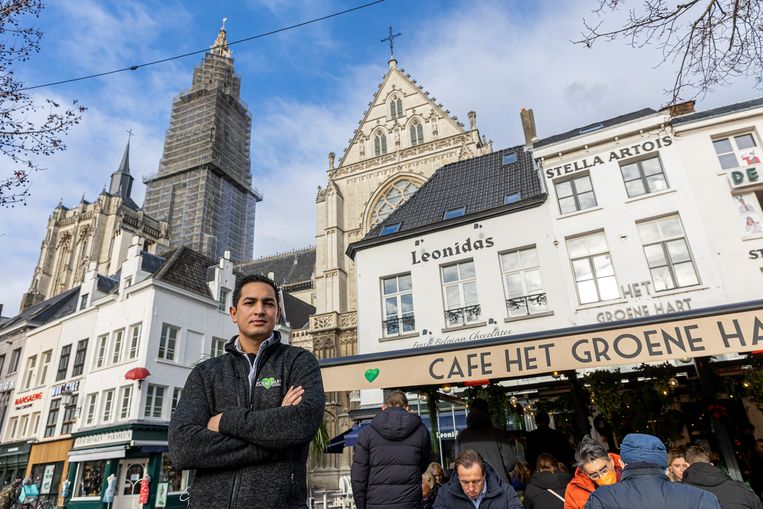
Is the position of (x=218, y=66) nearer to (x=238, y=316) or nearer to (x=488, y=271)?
(x=488, y=271)

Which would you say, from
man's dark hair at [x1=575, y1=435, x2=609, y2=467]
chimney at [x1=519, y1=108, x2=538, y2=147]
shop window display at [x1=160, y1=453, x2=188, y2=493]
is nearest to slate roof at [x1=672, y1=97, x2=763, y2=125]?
chimney at [x1=519, y1=108, x2=538, y2=147]

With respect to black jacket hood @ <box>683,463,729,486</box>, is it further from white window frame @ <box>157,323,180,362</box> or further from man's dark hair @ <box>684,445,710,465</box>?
white window frame @ <box>157,323,180,362</box>

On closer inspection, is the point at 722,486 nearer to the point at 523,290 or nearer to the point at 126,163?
the point at 523,290

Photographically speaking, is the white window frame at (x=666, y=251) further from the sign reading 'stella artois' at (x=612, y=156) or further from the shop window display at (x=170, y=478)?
the shop window display at (x=170, y=478)

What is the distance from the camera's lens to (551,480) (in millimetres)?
4477

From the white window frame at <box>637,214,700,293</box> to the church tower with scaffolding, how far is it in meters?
46.3

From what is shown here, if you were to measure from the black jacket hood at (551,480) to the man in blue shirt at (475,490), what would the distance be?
0.95 m

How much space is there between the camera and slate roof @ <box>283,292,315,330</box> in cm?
3457

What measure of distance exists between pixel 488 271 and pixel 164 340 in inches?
628

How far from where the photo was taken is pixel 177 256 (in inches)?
966

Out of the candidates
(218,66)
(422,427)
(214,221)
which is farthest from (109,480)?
(218,66)

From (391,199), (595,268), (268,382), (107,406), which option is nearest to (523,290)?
(595,268)

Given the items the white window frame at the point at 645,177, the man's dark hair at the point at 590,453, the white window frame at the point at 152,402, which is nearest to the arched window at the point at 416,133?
the white window frame at the point at 645,177

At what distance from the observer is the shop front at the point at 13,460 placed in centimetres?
2336
